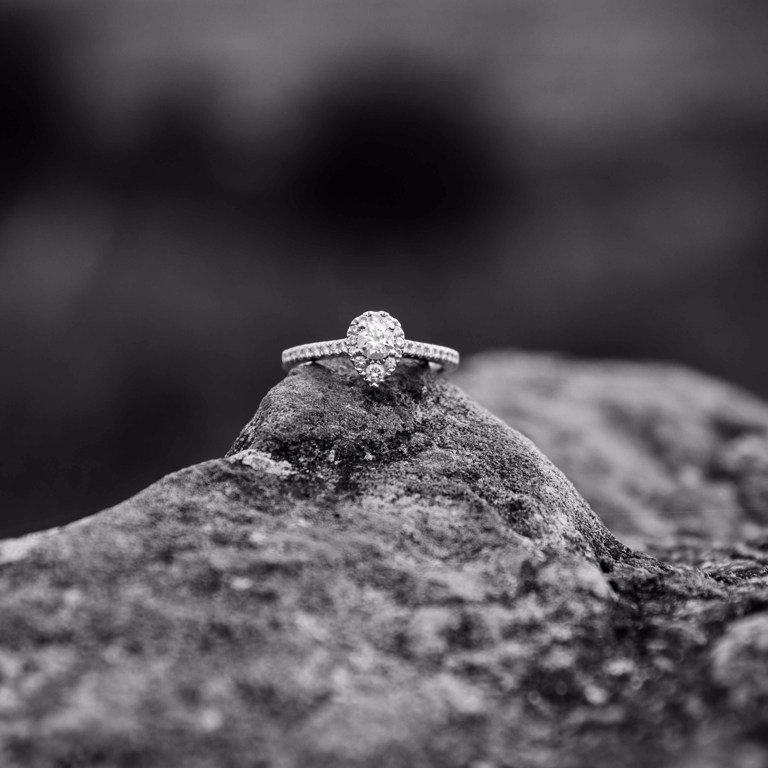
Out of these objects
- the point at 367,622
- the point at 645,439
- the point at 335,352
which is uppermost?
the point at 645,439

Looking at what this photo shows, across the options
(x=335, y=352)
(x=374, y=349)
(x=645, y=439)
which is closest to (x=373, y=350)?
(x=374, y=349)

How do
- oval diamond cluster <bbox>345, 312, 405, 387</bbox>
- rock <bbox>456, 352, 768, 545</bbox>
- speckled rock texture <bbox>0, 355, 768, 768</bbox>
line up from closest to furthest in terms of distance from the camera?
speckled rock texture <bbox>0, 355, 768, 768</bbox> → oval diamond cluster <bbox>345, 312, 405, 387</bbox> → rock <bbox>456, 352, 768, 545</bbox>

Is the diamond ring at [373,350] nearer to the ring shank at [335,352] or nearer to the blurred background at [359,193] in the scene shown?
the ring shank at [335,352]

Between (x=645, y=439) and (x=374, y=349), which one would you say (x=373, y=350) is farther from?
(x=645, y=439)

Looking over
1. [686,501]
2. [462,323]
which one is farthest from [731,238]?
[686,501]

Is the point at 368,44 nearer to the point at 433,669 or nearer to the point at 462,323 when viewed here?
→ the point at 462,323

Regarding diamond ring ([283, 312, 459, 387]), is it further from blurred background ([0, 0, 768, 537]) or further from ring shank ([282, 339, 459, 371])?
blurred background ([0, 0, 768, 537])

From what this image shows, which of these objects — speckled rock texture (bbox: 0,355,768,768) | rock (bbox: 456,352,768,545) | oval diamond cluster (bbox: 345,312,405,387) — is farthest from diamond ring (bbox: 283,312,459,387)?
rock (bbox: 456,352,768,545)
